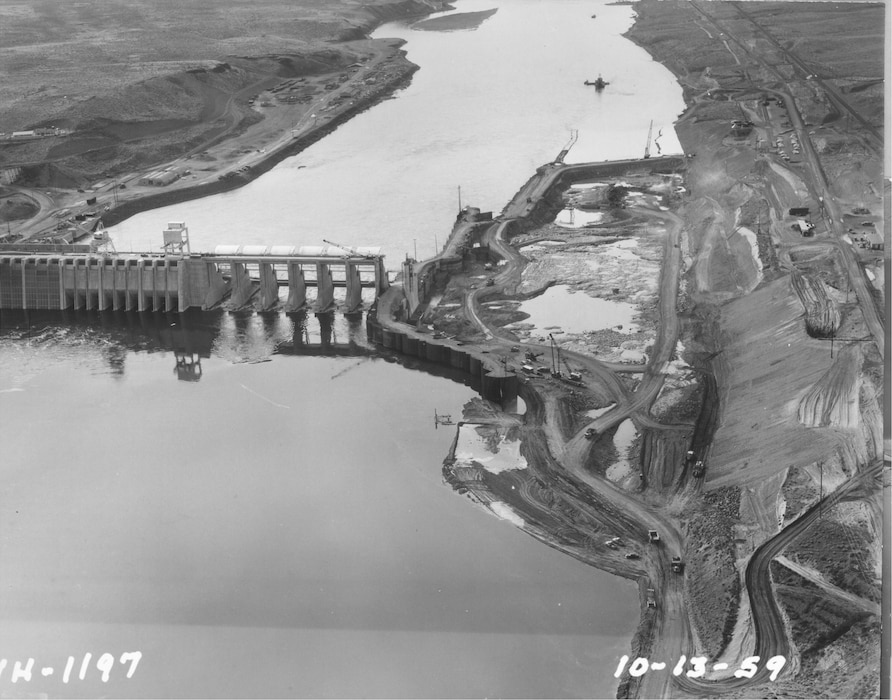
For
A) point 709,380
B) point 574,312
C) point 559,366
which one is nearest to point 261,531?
point 559,366

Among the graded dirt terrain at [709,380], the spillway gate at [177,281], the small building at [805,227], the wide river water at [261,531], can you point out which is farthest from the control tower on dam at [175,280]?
the small building at [805,227]

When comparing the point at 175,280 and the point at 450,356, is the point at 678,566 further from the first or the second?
the point at 175,280

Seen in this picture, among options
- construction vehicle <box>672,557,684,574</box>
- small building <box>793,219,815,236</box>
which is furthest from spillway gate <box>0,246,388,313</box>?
construction vehicle <box>672,557,684,574</box>

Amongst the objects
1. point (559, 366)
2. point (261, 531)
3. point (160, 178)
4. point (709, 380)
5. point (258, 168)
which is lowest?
point (258, 168)

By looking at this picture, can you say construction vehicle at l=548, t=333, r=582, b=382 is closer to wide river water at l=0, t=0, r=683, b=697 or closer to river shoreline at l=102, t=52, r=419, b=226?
wide river water at l=0, t=0, r=683, b=697

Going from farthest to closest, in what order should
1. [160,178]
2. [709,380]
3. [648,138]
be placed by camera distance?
[648,138]
[160,178]
[709,380]

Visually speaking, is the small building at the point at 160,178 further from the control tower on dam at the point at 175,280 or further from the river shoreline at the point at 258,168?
the control tower on dam at the point at 175,280

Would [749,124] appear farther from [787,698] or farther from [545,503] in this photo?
[787,698]
